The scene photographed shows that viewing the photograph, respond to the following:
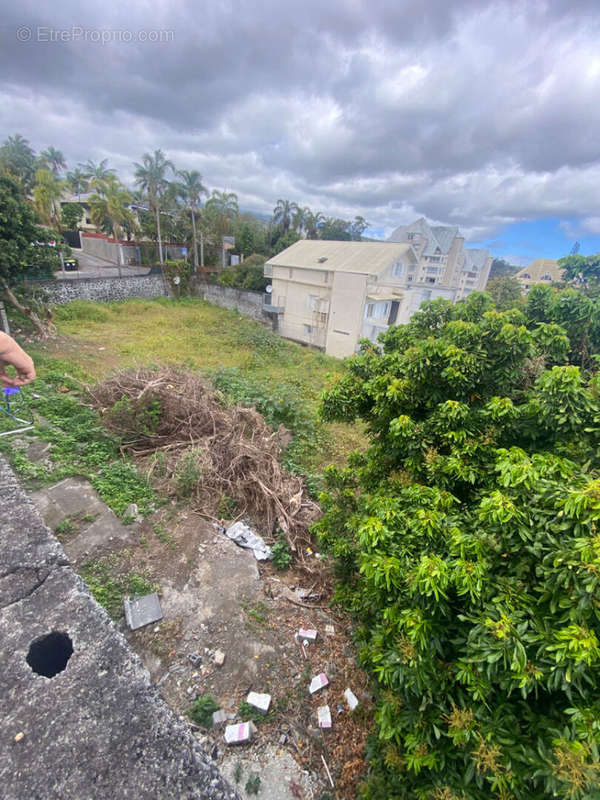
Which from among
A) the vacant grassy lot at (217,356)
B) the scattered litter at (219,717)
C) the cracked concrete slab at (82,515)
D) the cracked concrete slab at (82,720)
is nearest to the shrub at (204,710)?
the scattered litter at (219,717)

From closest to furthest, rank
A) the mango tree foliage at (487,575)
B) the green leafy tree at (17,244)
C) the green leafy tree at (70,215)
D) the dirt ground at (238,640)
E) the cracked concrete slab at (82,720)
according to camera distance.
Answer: the mango tree foliage at (487,575) < the cracked concrete slab at (82,720) < the dirt ground at (238,640) < the green leafy tree at (17,244) < the green leafy tree at (70,215)

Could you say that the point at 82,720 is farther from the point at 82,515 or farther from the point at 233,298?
the point at 233,298

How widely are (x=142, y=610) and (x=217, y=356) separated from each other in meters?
12.4

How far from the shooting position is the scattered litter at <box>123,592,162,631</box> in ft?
12.6

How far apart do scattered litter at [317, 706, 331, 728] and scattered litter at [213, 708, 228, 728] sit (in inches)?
37.1

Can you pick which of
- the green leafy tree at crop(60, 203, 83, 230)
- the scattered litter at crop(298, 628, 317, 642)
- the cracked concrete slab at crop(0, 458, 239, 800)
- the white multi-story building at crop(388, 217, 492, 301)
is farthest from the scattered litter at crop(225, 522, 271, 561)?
the green leafy tree at crop(60, 203, 83, 230)

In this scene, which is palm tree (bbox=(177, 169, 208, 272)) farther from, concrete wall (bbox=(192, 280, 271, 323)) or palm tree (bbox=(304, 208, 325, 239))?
palm tree (bbox=(304, 208, 325, 239))

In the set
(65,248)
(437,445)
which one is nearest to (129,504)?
(437,445)

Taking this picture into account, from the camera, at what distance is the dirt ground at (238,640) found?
10.2ft

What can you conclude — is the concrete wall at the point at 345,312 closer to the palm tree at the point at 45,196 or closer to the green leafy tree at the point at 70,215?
the palm tree at the point at 45,196

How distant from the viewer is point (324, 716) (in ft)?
11.2

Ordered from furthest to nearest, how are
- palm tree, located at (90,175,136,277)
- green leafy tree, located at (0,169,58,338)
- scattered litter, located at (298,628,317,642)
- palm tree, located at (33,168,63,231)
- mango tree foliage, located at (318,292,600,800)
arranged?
palm tree, located at (90,175,136,277) < palm tree, located at (33,168,63,231) < green leafy tree, located at (0,169,58,338) < scattered litter, located at (298,628,317,642) < mango tree foliage, located at (318,292,600,800)

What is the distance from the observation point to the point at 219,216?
95.7 ft

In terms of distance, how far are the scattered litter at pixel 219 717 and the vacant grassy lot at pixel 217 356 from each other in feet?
12.2
